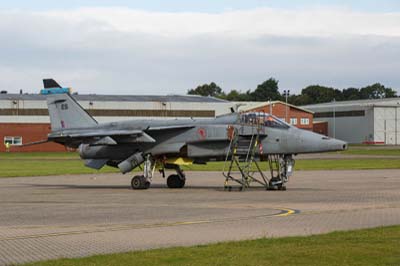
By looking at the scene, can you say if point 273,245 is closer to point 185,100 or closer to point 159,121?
point 159,121

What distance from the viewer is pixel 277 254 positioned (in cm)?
1109

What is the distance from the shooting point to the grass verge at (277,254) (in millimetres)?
10461

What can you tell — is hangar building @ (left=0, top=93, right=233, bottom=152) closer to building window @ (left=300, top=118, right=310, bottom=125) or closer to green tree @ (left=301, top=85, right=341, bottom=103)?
building window @ (left=300, top=118, right=310, bottom=125)

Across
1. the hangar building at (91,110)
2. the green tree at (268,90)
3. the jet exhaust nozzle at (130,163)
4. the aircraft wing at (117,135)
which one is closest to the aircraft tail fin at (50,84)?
the aircraft wing at (117,135)

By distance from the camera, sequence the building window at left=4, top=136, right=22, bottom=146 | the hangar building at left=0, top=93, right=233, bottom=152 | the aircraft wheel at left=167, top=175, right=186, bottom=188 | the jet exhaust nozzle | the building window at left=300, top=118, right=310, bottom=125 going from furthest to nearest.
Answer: the building window at left=300, top=118, right=310, bottom=125 < the hangar building at left=0, top=93, right=233, bottom=152 < the building window at left=4, top=136, right=22, bottom=146 < the aircraft wheel at left=167, top=175, right=186, bottom=188 < the jet exhaust nozzle

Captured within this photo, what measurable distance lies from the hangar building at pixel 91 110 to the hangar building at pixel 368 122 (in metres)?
29.3

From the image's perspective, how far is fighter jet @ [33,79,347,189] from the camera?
2759 centimetres

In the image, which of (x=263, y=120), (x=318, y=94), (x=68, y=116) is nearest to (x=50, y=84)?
(x=68, y=116)

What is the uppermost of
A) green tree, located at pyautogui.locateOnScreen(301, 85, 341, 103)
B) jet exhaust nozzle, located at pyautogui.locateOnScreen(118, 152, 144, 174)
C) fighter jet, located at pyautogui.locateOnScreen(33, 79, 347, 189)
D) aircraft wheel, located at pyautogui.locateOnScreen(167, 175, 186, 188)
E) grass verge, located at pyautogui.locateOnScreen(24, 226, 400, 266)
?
green tree, located at pyautogui.locateOnScreen(301, 85, 341, 103)

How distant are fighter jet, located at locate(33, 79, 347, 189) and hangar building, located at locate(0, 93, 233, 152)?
212 feet

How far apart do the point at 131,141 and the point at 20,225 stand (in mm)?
13609

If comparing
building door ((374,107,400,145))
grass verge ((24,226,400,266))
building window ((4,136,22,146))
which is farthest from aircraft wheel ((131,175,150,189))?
building door ((374,107,400,145))

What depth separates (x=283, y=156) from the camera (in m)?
28.1

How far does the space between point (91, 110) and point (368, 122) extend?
4646cm
